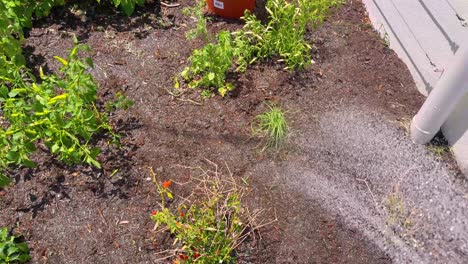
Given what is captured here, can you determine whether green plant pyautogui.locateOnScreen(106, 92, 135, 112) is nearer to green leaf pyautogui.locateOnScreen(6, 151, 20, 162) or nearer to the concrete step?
green leaf pyautogui.locateOnScreen(6, 151, 20, 162)

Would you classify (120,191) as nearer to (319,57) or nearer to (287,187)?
(287,187)

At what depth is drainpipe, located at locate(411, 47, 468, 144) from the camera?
2051 mm

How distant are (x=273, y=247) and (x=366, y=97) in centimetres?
119

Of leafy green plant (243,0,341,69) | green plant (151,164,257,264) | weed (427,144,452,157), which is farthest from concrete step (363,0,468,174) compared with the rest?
green plant (151,164,257,264)

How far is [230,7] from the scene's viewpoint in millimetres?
2955

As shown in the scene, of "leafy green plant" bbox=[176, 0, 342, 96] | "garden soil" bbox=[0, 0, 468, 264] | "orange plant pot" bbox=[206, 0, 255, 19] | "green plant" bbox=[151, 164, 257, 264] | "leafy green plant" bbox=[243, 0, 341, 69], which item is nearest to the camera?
"green plant" bbox=[151, 164, 257, 264]

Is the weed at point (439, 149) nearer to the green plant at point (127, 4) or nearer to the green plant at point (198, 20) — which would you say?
the green plant at point (198, 20)

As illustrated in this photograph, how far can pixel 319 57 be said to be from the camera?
287cm

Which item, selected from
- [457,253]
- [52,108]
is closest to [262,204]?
[457,253]

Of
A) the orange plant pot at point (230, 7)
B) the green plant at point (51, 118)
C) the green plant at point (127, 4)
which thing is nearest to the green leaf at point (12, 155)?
the green plant at point (51, 118)

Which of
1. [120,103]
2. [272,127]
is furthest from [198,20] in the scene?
[272,127]

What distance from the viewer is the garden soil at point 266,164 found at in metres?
2.10

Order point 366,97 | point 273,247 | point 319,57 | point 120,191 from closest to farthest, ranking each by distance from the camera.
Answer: point 273,247 < point 120,191 < point 366,97 < point 319,57

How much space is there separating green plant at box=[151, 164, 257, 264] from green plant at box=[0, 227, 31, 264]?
0.61 meters
